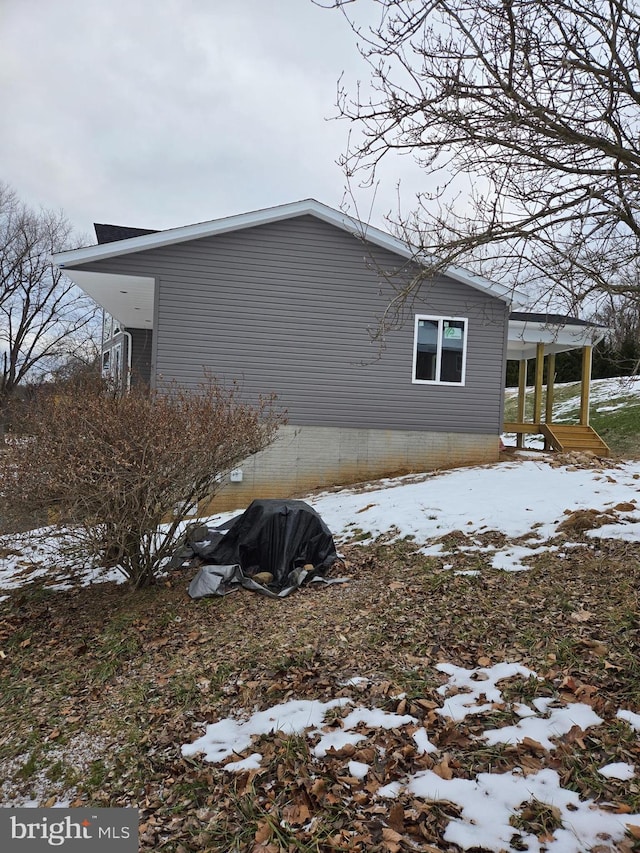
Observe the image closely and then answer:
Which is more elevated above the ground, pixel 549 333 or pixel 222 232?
pixel 222 232

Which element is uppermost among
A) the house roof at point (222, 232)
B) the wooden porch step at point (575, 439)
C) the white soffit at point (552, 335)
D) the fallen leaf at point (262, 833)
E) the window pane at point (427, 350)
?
the house roof at point (222, 232)

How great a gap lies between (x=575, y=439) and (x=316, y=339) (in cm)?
708

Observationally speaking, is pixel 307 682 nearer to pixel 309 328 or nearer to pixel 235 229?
pixel 309 328

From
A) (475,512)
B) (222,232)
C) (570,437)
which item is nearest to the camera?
(475,512)

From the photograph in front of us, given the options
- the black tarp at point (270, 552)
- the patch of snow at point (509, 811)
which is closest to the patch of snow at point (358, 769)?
the patch of snow at point (509, 811)

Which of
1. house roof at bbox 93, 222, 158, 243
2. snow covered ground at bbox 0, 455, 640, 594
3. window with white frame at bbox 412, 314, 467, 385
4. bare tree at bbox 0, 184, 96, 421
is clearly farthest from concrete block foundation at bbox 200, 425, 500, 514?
bare tree at bbox 0, 184, 96, 421

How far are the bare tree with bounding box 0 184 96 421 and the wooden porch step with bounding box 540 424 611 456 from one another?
Result: 85.9 feet

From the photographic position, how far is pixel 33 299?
30844 millimetres

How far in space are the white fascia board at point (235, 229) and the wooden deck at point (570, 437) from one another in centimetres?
401

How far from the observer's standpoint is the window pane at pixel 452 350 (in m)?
12.1

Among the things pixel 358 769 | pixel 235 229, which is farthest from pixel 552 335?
pixel 358 769

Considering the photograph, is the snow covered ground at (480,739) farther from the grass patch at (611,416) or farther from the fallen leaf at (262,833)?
the grass patch at (611,416)

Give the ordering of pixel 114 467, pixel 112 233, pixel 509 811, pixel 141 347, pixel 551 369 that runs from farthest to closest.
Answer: pixel 141 347 → pixel 551 369 → pixel 112 233 → pixel 114 467 → pixel 509 811

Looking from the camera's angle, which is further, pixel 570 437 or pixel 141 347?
pixel 141 347
